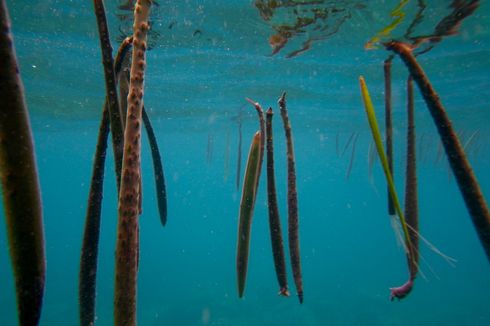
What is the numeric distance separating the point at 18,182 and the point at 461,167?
98.6 inches

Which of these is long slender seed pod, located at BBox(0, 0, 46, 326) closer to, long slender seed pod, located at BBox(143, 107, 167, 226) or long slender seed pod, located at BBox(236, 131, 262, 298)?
long slender seed pod, located at BBox(236, 131, 262, 298)

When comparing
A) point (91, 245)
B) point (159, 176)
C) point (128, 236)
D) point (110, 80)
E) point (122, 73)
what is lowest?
point (91, 245)

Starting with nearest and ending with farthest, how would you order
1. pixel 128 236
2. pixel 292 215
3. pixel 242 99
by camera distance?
pixel 128 236 → pixel 292 215 → pixel 242 99

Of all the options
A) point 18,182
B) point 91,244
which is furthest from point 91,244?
point 18,182

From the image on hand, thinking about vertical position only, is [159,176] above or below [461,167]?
below

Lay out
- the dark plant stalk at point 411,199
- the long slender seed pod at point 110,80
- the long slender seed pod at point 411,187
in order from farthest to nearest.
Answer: the long slender seed pod at point 411,187 < the dark plant stalk at point 411,199 < the long slender seed pod at point 110,80

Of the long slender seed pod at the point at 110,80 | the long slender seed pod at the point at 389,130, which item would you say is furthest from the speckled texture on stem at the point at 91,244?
the long slender seed pod at the point at 389,130

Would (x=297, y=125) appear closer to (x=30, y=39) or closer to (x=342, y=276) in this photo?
(x=342, y=276)

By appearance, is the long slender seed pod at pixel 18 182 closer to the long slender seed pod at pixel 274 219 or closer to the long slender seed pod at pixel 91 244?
the long slender seed pod at pixel 91 244

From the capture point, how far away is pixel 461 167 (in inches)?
89.0

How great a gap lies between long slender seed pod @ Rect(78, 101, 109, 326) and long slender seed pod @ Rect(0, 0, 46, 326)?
1.07 meters

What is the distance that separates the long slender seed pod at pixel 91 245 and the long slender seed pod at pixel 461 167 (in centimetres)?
229

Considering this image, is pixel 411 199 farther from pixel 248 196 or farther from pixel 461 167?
pixel 248 196

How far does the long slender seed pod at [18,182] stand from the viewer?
1.11 metres
